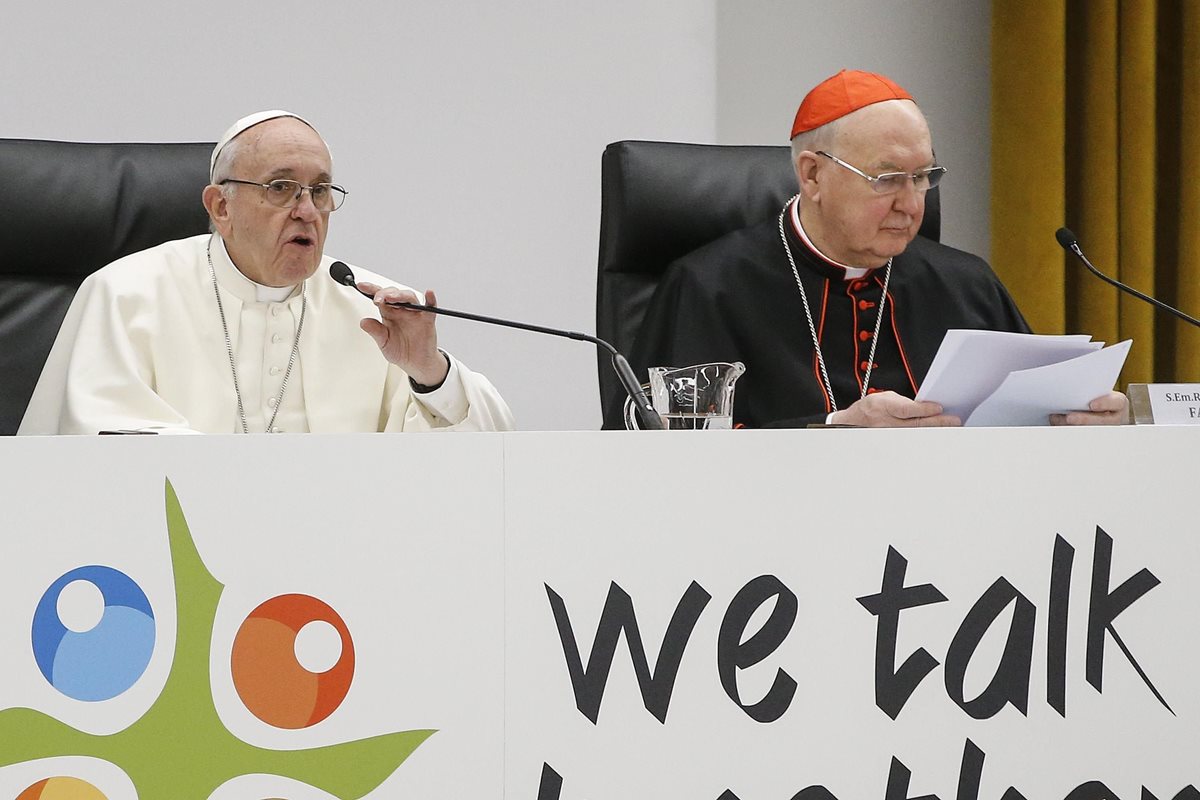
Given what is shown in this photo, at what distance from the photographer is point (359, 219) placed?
9.61 ft

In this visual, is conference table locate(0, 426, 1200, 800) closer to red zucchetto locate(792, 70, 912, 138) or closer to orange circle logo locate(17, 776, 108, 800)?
orange circle logo locate(17, 776, 108, 800)

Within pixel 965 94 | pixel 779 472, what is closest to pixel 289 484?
pixel 779 472

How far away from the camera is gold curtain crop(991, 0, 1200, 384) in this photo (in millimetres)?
3193

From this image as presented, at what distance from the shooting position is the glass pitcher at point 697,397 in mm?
1432

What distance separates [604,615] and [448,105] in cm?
200

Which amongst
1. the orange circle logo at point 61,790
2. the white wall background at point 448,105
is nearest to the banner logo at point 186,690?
the orange circle logo at point 61,790

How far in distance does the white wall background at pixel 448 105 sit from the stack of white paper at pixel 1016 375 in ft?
5.19

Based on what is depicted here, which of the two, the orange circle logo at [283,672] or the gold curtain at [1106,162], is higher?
the gold curtain at [1106,162]

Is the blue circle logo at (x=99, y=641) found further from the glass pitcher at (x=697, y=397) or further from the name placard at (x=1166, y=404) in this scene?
the name placard at (x=1166, y=404)

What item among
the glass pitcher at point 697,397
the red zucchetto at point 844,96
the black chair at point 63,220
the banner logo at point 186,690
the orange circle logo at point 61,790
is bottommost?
the orange circle logo at point 61,790

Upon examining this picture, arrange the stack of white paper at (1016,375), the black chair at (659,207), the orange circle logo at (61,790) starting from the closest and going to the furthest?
the orange circle logo at (61,790) < the stack of white paper at (1016,375) < the black chair at (659,207)

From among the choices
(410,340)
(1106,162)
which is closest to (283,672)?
(410,340)

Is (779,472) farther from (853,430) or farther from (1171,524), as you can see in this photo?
(1171,524)

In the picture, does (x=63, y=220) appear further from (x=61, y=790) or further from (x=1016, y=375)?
(x=1016, y=375)
